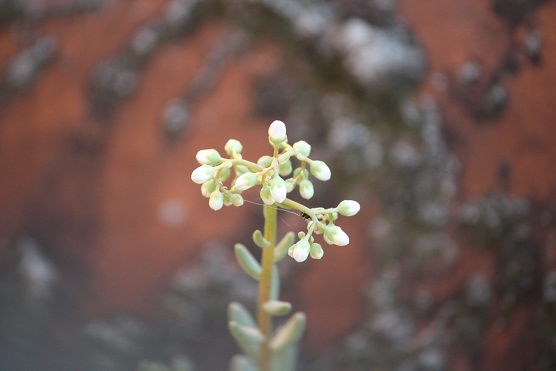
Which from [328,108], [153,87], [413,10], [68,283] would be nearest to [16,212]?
[68,283]

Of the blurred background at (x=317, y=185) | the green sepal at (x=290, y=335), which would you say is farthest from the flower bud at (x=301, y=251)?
the blurred background at (x=317, y=185)

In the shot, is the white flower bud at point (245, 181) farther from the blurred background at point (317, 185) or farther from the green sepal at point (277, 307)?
the blurred background at point (317, 185)

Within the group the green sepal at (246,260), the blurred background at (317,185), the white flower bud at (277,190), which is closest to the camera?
the white flower bud at (277,190)

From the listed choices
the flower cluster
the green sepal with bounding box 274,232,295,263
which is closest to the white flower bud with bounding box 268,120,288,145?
the flower cluster

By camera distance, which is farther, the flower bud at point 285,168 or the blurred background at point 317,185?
the blurred background at point 317,185

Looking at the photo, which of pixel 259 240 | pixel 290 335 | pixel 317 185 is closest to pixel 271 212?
pixel 259 240

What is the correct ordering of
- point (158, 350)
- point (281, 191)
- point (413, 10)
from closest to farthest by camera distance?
1. point (281, 191)
2. point (413, 10)
3. point (158, 350)

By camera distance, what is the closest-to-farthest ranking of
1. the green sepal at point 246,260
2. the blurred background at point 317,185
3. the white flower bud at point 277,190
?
the white flower bud at point 277,190
the green sepal at point 246,260
the blurred background at point 317,185

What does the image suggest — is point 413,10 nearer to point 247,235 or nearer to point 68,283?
point 247,235
